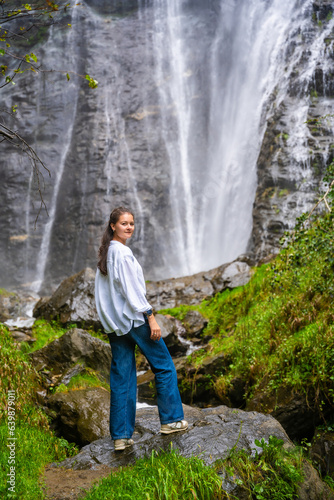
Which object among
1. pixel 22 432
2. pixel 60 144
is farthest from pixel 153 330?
pixel 60 144

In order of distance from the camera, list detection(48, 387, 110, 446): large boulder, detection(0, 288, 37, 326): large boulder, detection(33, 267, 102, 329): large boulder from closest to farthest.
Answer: detection(48, 387, 110, 446): large boulder → detection(33, 267, 102, 329): large boulder → detection(0, 288, 37, 326): large boulder

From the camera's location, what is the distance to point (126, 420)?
3.60m

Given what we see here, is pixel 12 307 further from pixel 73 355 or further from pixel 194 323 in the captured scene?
pixel 73 355

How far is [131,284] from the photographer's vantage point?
3.47m

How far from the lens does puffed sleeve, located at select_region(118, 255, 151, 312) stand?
3.44m

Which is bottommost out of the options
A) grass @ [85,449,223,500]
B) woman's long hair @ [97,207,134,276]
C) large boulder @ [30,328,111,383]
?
large boulder @ [30,328,111,383]

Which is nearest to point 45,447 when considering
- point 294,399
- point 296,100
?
point 294,399

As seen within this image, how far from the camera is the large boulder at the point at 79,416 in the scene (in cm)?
468

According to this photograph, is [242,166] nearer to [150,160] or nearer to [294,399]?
[150,160]

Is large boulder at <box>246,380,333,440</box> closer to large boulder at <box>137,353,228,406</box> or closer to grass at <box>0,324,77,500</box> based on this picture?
large boulder at <box>137,353,228,406</box>

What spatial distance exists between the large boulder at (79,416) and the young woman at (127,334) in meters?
1.20

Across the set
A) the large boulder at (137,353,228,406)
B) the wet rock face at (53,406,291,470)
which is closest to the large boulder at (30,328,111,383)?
the large boulder at (137,353,228,406)

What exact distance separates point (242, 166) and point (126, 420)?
16024 mm

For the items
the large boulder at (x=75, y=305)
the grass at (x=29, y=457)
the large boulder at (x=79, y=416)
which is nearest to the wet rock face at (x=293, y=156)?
the large boulder at (x=75, y=305)
